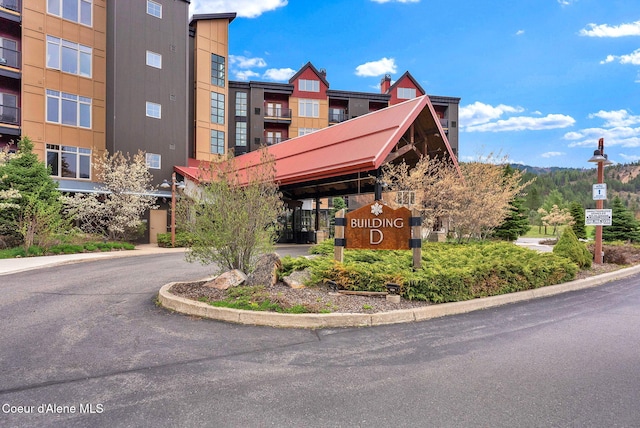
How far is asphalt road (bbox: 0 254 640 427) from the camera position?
3186 millimetres

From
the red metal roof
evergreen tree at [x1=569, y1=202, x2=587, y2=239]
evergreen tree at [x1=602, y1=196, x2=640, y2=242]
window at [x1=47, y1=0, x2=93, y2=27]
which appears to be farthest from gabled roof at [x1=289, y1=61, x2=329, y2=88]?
evergreen tree at [x1=602, y1=196, x2=640, y2=242]

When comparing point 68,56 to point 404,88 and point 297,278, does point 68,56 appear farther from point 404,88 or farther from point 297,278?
point 404,88

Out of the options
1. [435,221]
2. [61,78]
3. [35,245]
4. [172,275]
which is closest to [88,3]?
[61,78]

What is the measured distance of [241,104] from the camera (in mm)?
40062

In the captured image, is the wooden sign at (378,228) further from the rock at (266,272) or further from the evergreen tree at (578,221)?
the evergreen tree at (578,221)

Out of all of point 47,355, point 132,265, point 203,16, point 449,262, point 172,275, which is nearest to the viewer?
point 47,355

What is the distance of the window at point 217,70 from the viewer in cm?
3394

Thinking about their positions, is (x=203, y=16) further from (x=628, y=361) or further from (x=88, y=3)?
(x=628, y=361)

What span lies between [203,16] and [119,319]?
33529mm

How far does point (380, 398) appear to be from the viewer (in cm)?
348

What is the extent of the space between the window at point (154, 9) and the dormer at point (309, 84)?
17677 mm

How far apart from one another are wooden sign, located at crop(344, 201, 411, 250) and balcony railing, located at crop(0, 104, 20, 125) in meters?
24.3

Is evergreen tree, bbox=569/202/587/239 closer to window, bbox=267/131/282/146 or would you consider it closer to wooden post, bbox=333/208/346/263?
window, bbox=267/131/282/146

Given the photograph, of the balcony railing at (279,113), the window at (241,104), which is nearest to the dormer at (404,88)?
the balcony railing at (279,113)
